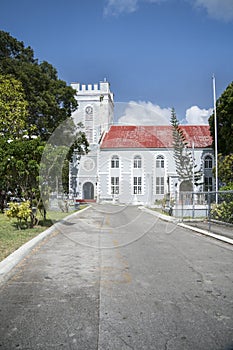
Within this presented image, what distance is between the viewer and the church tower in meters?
18.2

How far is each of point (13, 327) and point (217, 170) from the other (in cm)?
3163

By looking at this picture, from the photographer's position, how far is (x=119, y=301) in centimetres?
469

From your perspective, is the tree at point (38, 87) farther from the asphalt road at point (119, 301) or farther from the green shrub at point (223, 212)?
the asphalt road at point (119, 301)

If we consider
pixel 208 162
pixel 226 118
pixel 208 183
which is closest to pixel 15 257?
pixel 226 118

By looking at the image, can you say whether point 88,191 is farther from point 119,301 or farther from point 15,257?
point 119,301

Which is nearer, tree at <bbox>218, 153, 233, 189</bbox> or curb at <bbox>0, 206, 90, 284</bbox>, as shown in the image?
curb at <bbox>0, 206, 90, 284</bbox>

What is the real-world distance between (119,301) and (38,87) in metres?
28.3

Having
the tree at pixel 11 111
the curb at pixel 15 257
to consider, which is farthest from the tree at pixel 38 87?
the curb at pixel 15 257

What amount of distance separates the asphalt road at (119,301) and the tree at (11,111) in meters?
14.0

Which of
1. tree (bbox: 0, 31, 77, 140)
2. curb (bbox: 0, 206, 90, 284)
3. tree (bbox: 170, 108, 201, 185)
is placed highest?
tree (bbox: 0, 31, 77, 140)

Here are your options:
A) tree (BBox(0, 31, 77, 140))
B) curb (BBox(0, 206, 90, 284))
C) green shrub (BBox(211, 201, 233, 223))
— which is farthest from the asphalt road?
tree (BBox(0, 31, 77, 140))

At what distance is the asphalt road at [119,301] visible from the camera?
3.49m

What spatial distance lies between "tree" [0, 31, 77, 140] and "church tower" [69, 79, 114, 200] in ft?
6.17

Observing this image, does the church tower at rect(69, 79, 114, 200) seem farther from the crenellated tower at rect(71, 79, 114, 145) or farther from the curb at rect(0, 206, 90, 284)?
the curb at rect(0, 206, 90, 284)
